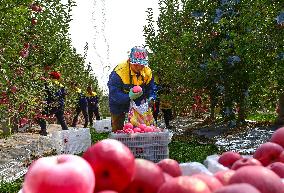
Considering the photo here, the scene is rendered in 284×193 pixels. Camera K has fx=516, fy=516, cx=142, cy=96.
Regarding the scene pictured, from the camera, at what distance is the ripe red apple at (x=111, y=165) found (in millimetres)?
2010

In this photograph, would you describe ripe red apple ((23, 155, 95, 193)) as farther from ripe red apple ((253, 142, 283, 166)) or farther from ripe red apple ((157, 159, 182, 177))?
ripe red apple ((253, 142, 283, 166))

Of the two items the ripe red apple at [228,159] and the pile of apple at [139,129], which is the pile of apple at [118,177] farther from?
the pile of apple at [139,129]

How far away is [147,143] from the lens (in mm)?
6566

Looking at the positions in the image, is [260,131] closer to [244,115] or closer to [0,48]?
[244,115]

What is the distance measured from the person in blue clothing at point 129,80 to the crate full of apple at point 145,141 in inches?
42.2

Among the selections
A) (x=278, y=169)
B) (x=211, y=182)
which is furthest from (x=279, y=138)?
(x=211, y=182)

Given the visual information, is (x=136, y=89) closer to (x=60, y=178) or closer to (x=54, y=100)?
(x=60, y=178)

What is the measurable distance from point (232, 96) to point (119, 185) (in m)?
10.5

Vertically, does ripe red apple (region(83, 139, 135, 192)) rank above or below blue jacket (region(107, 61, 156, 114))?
below

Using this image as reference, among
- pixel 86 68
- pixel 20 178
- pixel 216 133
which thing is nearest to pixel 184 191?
pixel 20 178

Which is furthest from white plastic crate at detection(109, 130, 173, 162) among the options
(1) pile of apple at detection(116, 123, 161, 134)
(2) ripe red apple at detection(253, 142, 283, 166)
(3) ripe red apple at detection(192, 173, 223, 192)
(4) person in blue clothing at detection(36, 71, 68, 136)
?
(4) person in blue clothing at detection(36, 71, 68, 136)

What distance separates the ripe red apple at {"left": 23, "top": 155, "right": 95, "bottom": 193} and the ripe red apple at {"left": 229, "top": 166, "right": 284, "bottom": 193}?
549 millimetres

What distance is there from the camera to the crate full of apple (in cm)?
640

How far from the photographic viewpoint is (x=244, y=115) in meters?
12.8
